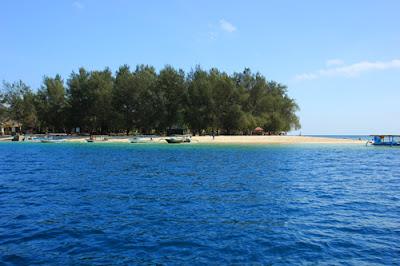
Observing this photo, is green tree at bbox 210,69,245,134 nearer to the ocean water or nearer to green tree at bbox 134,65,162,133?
green tree at bbox 134,65,162,133

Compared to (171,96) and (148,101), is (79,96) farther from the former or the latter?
(171,96)

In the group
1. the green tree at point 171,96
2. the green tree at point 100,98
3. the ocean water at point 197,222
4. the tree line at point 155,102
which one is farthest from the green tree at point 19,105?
the ocean water at point 197,222

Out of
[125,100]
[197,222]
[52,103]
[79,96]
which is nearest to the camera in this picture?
[197,222]

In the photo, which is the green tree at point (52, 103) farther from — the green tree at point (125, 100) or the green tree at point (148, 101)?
the green tree at point (148, 101)

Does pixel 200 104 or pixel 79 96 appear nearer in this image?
pixel 200 104

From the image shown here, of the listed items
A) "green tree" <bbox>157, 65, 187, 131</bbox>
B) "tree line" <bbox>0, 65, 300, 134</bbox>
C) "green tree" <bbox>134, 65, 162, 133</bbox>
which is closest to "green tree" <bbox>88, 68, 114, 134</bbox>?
"tree line" <bbox>0, 65, 300, 134</bbox>

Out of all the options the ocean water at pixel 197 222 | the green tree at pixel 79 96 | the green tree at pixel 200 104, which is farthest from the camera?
the green tree at pixel 79 96

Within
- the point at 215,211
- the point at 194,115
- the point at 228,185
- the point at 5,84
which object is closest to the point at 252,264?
the point at 215,211

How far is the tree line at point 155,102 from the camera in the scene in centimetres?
7881

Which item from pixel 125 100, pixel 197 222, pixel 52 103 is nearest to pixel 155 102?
pixel 125 100

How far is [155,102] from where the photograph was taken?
80.2 metres

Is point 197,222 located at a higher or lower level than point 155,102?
lower

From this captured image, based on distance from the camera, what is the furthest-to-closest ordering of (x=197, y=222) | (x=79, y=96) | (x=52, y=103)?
(x=52, y=103)
(x=79, y=96)
(x=197, y=222)

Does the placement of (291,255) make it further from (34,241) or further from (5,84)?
(5,84)
